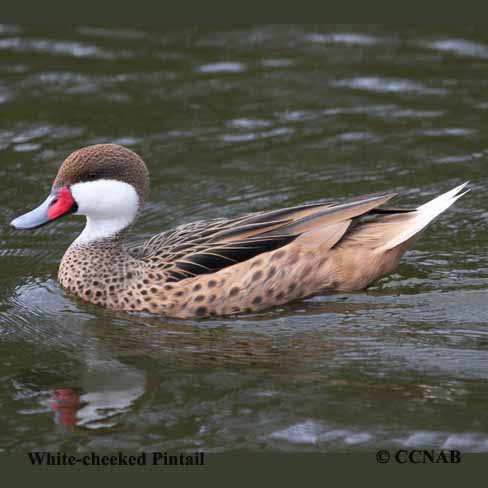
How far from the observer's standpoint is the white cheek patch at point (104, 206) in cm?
903

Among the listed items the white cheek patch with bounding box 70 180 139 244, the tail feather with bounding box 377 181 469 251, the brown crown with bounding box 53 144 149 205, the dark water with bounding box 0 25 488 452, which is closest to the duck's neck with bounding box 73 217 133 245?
the white cheek patch with bounding box 70 180 139 244

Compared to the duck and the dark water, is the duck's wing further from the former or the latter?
the dark water

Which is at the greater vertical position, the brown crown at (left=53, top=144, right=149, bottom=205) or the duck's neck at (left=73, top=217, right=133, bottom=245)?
the brown crown at (left=53, top=144, right=149, bottom=205)

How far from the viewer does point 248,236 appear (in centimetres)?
896

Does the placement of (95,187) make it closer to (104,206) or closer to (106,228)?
(104,206)

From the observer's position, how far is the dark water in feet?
23.6

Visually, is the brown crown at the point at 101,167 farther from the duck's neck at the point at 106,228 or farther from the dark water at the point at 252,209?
the dark water at the point at 252,209

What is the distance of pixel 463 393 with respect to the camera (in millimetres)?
7309

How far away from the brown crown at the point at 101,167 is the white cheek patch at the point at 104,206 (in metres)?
0.05

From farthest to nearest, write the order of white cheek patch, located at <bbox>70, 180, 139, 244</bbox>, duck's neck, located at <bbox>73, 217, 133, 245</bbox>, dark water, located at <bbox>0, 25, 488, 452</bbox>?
duck's neck, located at <bbox>73, 217, 133, 245</bbox>, white cheek patch, located at <bbox>70, 180, 139, 244</bbox>, dark water, located at <bbox>0, 25, 488, 452</bbox>

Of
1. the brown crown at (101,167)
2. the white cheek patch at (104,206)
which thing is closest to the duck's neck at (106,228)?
the white cheek patch at (104,206)

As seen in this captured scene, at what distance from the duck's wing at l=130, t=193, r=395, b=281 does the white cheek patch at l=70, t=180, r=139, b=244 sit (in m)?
0.48

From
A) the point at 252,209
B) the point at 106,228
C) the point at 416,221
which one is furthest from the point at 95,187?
the point at 416,221

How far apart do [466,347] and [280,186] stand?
363 cm
